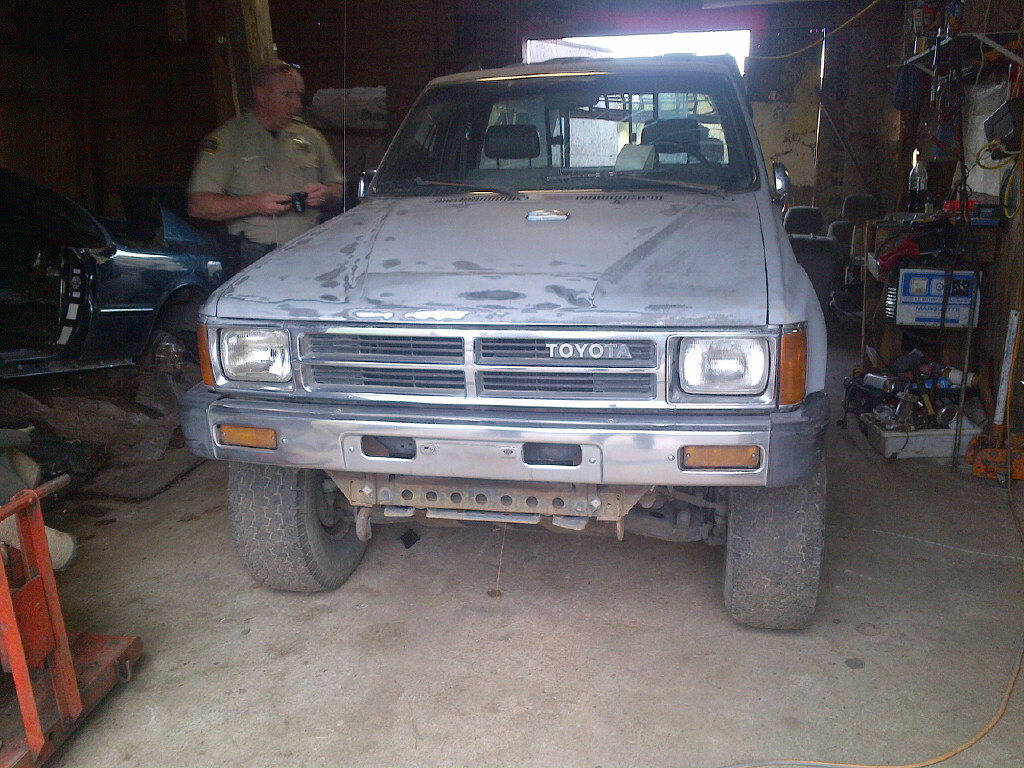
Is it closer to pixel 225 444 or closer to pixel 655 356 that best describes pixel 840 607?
pixel 655 356

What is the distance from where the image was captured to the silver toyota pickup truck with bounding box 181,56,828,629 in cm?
232

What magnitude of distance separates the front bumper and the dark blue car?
2940mm

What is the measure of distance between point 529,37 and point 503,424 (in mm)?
9433

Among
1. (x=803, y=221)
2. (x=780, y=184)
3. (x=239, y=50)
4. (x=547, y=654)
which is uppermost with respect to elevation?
(x=239, y=50)

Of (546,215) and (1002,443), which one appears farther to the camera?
(1002,443)

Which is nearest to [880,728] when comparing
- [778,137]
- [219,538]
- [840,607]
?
[840,607]

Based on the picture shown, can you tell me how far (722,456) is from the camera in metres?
2.29

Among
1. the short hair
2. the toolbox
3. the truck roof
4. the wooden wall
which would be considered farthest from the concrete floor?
the wooden wall

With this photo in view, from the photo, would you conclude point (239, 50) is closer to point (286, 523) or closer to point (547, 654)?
point (286, 523)

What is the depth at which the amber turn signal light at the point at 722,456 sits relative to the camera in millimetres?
2287

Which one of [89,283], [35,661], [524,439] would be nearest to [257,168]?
[89,283]

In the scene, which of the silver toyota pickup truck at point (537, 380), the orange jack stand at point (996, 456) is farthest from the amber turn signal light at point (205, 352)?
the orange jack stand at point (996, 456)

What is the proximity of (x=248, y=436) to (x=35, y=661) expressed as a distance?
813mm

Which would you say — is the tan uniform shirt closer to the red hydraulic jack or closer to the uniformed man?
the uniformed man
